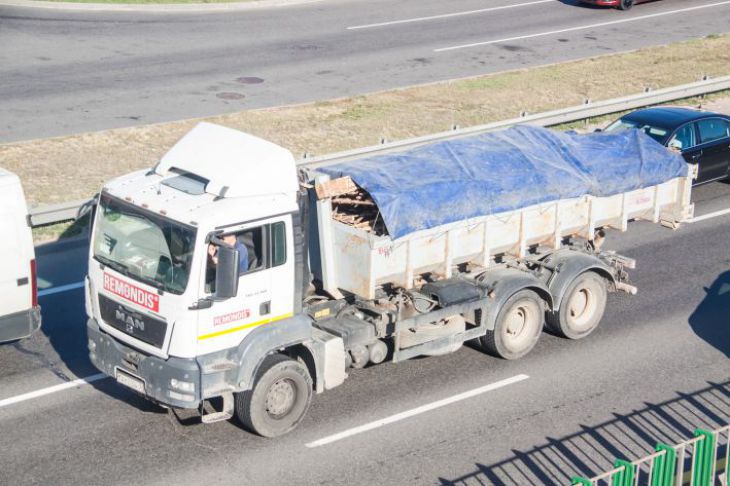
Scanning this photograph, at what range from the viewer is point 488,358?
540 inches

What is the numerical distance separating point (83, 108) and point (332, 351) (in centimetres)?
1320

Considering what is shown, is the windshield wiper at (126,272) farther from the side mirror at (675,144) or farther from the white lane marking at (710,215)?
the side mirror at (675,144)

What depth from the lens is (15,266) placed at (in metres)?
12.6

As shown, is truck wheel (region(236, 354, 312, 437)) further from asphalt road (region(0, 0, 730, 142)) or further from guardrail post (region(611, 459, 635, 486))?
asphalt road (region(0, 0, 730, 142))

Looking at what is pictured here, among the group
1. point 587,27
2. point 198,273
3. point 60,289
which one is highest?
point 587,27

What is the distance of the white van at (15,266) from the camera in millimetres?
12484

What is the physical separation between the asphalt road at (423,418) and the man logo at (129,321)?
1308 millimetres

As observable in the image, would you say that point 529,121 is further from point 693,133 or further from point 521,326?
point 521,326

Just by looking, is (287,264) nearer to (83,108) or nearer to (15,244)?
(15,244)

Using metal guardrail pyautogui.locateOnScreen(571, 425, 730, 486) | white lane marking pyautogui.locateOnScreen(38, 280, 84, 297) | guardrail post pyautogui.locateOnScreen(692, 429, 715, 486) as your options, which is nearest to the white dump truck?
metal guardrail pyautogui.locateOnScreen(571, 425, 730, 486)

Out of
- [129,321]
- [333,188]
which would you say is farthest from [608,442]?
[129,321]

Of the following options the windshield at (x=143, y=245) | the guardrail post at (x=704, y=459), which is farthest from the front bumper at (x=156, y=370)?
the guardrail post at (x=704, y=459)

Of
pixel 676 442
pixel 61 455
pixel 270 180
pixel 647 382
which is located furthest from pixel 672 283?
pixel 61 455

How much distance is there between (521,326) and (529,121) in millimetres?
8588
